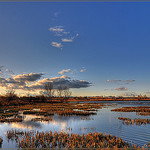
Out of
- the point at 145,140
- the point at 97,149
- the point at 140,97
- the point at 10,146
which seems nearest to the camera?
the point at 97,149

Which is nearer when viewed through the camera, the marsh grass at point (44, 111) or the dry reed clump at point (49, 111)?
the marsh grass at point (44, 111)

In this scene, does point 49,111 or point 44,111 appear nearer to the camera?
point 44,111

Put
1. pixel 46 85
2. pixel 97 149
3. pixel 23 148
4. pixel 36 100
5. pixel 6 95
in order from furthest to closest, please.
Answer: pixel 46 85
pixel 36 100
pixel 6 95
pixel 23 148
pixel 97 149

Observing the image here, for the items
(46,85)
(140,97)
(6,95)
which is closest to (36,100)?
(6,95)

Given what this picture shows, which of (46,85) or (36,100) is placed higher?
(46,85)

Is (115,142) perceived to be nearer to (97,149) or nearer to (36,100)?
(97,149)

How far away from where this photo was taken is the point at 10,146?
9.99 m

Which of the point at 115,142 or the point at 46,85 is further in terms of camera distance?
the point at 46,85

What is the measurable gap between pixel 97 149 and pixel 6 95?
60203mm

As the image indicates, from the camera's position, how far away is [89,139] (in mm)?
10617

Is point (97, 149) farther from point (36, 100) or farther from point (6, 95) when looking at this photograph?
point (36, 100)

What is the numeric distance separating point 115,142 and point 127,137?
235cm

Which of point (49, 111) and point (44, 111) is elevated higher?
point (44, 111)

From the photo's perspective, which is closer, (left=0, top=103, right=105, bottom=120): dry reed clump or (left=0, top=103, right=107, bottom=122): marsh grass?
(left=0, top=103, right=107, bottom=122): marsh grass
